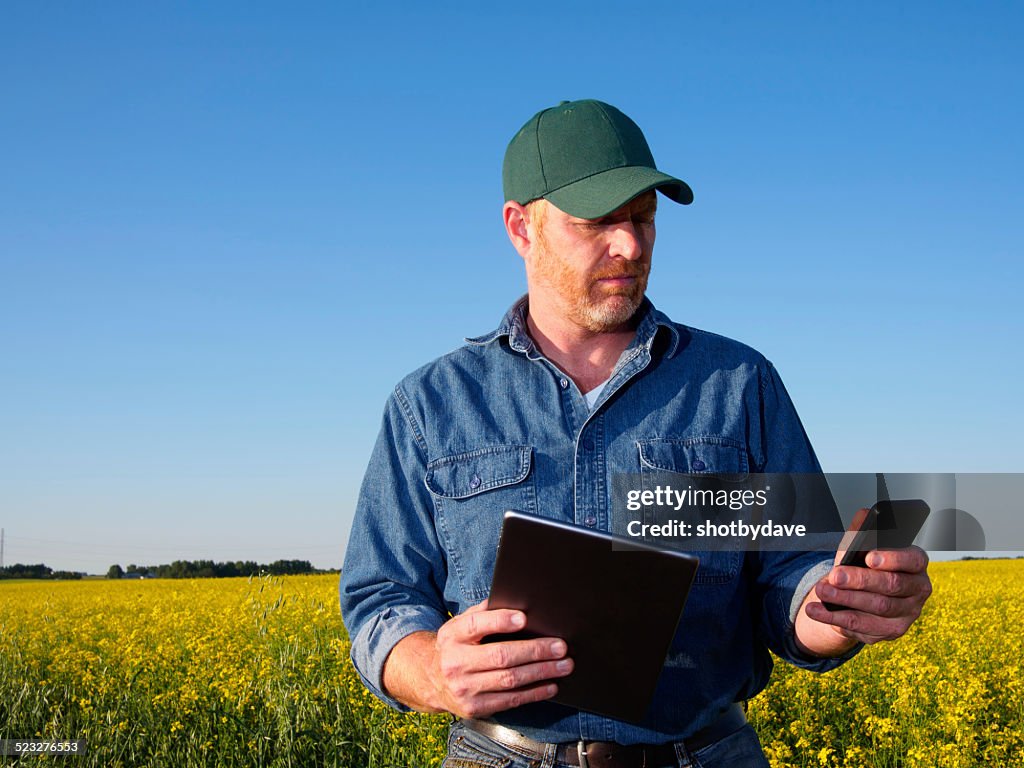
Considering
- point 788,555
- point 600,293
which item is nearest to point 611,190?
point 600,293

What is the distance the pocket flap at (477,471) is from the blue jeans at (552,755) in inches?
18.7

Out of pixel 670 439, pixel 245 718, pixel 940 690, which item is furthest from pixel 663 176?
pixel 245 718

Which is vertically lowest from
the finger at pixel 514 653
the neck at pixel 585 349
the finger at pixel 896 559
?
the finger at pixel 514 653

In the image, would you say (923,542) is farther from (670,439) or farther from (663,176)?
(663,176)

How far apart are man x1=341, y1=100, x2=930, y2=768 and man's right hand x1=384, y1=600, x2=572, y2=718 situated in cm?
4

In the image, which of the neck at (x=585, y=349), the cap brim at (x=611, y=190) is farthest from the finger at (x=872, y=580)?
the cap brim at (x=611, y=190)

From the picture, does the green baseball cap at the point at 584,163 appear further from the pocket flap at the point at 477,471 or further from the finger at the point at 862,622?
the finger at the point at 862,622

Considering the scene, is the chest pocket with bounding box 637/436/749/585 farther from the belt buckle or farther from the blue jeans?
the belt buckle

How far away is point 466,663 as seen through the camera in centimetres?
162

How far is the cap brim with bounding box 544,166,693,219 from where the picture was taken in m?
2.06

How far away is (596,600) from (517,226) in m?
1.09

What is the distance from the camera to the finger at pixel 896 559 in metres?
1.59

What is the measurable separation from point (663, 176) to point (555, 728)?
1138mm

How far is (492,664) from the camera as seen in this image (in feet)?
5.26
